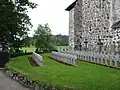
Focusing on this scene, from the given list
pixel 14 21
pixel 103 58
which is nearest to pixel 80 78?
pixel 103 58

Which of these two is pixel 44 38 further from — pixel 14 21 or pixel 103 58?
pixel 103 58

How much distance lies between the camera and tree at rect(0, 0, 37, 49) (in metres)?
45.9

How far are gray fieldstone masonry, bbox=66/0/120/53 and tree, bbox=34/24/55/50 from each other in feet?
152

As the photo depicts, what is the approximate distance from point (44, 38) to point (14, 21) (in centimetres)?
6917

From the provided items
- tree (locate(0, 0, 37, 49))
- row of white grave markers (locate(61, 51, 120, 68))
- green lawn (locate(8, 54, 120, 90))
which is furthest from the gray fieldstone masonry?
green lawn (locate(8, 54, 120, 90))

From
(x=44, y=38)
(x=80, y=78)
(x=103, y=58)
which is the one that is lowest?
(x=80, y=78)

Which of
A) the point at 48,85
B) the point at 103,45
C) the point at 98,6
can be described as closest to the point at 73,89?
the point at 48,85

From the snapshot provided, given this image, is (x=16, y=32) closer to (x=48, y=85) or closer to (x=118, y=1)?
(x=118, y=1)

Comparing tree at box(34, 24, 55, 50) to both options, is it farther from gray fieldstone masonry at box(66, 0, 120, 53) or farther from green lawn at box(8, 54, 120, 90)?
green lawn at box(8, 54, 120, 90)

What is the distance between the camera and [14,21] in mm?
46594

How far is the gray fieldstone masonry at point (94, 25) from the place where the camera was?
51322 mm

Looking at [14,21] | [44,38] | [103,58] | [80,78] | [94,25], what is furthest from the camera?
[44,38]

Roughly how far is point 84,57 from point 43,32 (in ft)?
242

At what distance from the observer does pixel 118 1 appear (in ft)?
170
